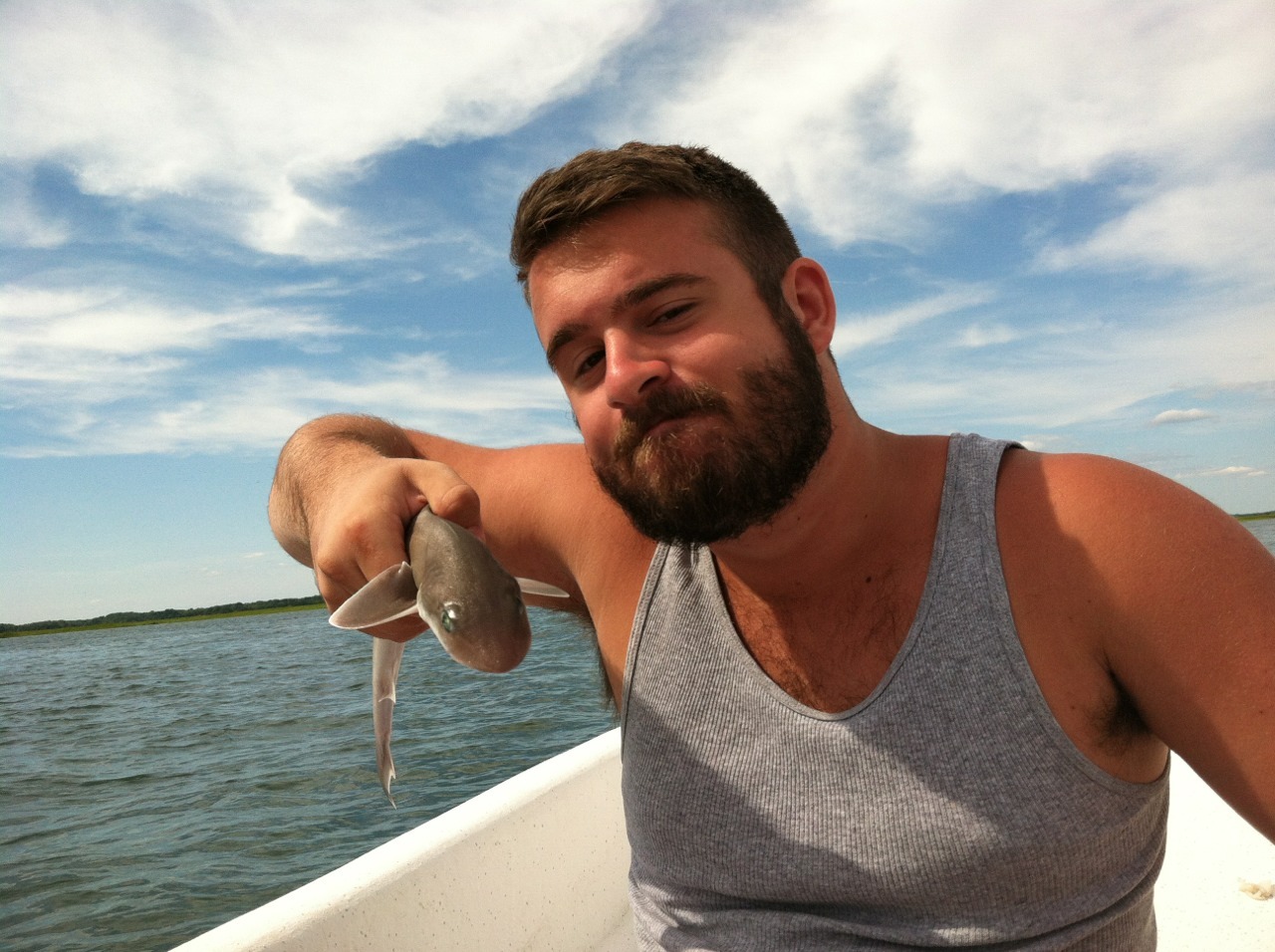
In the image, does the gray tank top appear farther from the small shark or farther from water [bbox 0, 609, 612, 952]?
water [bbox 0, 609, 612, 952]

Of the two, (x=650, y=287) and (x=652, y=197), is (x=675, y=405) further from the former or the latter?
(x=652, y=197)

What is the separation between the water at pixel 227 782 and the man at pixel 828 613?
3.88 ft

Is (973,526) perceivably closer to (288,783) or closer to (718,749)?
(718,749)

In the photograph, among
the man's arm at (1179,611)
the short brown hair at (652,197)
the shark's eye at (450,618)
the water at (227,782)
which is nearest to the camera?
the shark's eye at (450,618)

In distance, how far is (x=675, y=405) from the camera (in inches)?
84.7

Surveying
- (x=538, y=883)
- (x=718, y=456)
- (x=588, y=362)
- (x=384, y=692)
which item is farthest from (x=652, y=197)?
(x=538, y=883)

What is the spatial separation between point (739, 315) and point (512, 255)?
769 mm

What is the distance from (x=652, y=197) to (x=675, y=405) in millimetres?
577

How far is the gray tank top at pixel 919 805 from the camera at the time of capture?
1845 mm

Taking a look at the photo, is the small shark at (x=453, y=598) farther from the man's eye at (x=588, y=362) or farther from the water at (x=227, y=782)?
the water at (x=227, y=782)

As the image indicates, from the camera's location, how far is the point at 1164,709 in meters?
1.80

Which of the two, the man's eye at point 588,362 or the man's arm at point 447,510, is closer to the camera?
the man's arm at point 447,510

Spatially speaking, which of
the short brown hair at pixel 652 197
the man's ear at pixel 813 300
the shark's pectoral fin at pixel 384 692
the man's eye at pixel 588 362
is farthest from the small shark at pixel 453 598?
the man's ear at pixel 813 300

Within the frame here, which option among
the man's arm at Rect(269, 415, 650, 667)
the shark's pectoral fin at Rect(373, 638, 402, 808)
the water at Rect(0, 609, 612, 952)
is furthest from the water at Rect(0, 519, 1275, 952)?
the shark's pectoral fin at Rect(373, 638, 402, 808)
